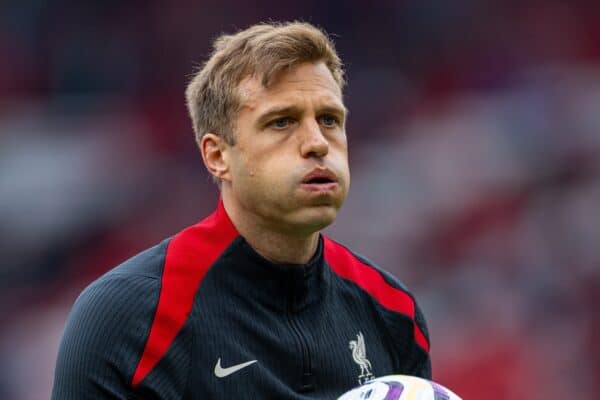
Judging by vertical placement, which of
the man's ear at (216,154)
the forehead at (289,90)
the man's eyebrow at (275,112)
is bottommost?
the man's ear at (216,154)

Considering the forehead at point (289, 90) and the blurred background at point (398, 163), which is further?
the blurred background at point (398, 163)

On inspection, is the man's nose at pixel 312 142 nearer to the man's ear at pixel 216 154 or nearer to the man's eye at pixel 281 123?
the man's eye at pixel 281 123

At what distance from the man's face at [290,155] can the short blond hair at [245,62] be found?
0.03m

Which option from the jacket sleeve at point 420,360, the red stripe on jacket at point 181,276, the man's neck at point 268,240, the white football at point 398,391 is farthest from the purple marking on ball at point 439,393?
the red stripe on jacket at point 181,276

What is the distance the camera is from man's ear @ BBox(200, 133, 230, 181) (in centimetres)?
354

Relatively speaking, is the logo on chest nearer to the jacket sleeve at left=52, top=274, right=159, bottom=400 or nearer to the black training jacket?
the black training jacket

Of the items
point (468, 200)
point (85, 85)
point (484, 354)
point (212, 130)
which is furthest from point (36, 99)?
point (212, 130)

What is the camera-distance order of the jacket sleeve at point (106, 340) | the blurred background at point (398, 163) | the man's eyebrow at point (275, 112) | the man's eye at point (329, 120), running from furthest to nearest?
the blurred background at point (398, 163) → the man's eye at point (329, 120) → the man's eyebrow at point (275, 112) → the jacket sleeve at point (106, 340)

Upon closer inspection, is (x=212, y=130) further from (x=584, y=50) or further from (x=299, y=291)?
(x=584, y=50)

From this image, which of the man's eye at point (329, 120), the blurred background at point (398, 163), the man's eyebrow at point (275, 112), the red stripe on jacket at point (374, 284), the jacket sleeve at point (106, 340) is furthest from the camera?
the blurred background at point (398, 163)

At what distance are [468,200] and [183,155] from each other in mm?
2381

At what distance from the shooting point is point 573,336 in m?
8.41

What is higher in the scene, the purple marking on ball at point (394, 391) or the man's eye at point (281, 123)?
the man's eye at point (281, 123)

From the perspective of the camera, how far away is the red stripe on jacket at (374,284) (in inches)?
150
